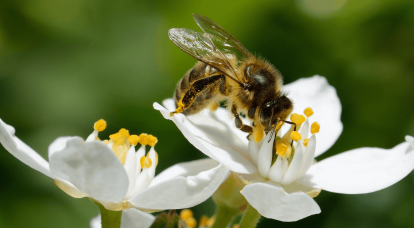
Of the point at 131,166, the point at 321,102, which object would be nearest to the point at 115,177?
the point at 131,166

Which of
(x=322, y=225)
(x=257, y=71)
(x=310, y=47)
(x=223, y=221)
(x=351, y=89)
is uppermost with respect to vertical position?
(x=257, y=71)

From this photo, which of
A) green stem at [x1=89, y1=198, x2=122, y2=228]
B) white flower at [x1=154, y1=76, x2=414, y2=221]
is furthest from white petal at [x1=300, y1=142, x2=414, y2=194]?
green stem at [x1=89, y1=198, x2=122, y2=228]

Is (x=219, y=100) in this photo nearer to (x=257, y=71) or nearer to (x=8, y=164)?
(x=257, y=71)

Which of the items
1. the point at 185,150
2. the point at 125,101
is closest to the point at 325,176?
the point at 185,150

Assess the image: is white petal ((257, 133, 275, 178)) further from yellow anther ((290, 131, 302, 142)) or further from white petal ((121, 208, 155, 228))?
white petal ((121, 208, 155, 228))

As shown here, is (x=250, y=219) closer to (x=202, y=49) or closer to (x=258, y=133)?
(x=258, y=133)

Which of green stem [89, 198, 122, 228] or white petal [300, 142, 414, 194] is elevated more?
white petal [300, 142, 414, 194]
